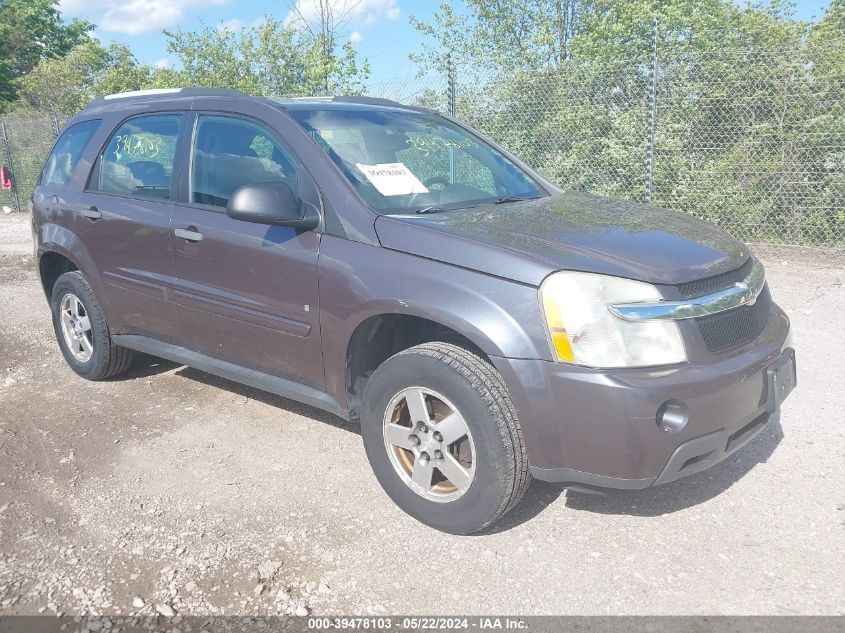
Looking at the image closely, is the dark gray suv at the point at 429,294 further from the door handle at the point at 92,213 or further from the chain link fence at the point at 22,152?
the chain link fence at the point at 22,152

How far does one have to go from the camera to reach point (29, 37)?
34969 millimetres

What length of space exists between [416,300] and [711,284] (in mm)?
1173

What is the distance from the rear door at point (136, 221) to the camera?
4.10 meters

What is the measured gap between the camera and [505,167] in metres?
4.35

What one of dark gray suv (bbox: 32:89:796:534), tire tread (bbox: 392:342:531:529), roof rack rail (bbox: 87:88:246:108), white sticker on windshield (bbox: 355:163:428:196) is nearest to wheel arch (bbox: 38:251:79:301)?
dark gray suv (bbox: 32:89:796:534)

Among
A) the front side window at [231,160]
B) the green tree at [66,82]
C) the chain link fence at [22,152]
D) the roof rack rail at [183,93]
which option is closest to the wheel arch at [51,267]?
the roof rack rail at [183,93]

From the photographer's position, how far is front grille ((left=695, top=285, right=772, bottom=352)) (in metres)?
2.78

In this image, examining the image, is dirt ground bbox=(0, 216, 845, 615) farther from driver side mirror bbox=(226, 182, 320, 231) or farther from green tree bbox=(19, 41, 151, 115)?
green tree bbox=(19, 41, 151, 115)

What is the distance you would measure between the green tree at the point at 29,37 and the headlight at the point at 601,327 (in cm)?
3488

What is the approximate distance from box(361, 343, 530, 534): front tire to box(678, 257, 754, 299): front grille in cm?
79

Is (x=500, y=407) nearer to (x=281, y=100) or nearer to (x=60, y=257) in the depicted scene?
(x=281, y=100)

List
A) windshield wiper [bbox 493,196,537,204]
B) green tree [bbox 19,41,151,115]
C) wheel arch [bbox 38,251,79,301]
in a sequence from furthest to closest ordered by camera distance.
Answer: green tree [bbox 19,41,151,115] < wheel arch [bbox 38,251,79,301] < windshield wiper [bbox 493,196,537,204]

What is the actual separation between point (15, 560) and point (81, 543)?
0.24 meters

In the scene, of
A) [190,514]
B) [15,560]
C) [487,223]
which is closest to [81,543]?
[15,560]
